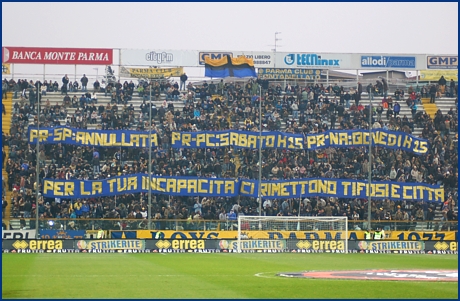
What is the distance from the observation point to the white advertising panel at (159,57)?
71875mm

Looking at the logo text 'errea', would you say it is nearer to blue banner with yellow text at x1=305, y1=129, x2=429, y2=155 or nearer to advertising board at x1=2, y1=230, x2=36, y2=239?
blue banner with yellow text at x1=305, y1=129, x2=429, y2=155

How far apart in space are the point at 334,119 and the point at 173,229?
Result: 636 inches

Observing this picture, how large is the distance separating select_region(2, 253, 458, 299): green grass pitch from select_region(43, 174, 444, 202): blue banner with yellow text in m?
15.3

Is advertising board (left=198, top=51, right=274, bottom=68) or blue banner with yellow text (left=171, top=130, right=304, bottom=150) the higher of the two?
advertising board (left=198, top=51, right=274, bottom=68)

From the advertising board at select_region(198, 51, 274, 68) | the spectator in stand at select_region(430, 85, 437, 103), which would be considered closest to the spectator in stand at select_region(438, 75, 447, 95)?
the spectator in stand at select_region(430, 85, 437, 103)

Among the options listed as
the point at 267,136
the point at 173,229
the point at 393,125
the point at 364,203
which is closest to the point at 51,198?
the point at 173,229

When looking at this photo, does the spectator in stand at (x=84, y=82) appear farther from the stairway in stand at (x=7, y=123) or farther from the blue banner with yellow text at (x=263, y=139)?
the blue banner with yellow text at (x=263, y=139)

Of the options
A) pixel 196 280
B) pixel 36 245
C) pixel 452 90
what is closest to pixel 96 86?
pixel 36 245

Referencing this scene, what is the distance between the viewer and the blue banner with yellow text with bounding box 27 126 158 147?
5325 centimetres

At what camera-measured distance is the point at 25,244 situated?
43.0 metres

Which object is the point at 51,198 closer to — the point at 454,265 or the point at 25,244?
the point at 25,244

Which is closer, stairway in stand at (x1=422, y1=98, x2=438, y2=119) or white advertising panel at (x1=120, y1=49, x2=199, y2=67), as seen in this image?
stairway in stand at (x1=422, y1=98, x2=438, y2=119)

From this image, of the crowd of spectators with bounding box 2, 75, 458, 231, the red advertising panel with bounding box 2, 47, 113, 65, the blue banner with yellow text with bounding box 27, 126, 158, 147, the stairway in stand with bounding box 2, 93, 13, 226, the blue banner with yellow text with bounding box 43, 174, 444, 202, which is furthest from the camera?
the red advertising panel with bounding box 2, 47, 113, 65

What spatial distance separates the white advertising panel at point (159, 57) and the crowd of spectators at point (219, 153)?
7747 millimetres
